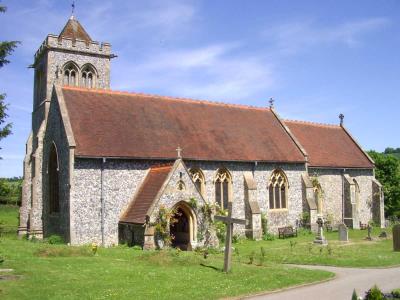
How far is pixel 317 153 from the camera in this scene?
35.8 m

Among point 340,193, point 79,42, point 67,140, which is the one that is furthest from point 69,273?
point 340,193

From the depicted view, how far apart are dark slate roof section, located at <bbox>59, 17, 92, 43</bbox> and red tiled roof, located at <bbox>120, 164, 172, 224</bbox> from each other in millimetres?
16046

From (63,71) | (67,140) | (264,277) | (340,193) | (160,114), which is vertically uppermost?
(63,71)

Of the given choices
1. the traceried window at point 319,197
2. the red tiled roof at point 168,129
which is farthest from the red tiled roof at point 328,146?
the red tiled roof at point 168,129

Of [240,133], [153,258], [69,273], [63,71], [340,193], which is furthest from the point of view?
[340,193]

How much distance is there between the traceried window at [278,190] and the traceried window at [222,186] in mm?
3647

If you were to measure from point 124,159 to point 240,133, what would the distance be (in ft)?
33.1

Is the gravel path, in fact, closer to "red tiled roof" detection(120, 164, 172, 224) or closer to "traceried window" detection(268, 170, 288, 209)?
"red tiled roof" detection(120, 164, 172, 224)

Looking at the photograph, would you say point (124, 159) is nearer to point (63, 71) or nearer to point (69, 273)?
point (69, 273)

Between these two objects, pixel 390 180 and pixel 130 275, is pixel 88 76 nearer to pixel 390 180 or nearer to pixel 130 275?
pixel 130 275

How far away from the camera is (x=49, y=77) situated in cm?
3241

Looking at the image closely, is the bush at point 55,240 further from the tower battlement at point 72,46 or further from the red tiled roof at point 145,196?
the tower battlement at point 72,46

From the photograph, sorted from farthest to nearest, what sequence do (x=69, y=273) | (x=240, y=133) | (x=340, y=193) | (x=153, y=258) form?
(x=340, y=193) < (x=240, y=133) < (x=153, y=258) < (x=69, y=273)

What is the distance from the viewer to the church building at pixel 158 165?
2341 centimetres
